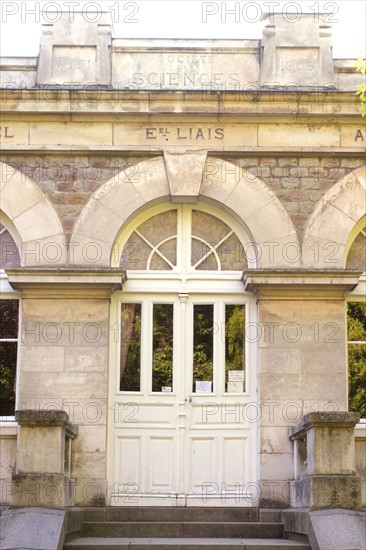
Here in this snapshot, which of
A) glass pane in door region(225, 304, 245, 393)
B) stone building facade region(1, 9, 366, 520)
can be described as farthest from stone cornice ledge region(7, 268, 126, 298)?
glass pane in door region(225, 304, 245, 393)

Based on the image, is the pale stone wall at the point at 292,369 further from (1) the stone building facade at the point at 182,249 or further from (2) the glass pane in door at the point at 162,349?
(2) the glass pane in door at the point at 162,349

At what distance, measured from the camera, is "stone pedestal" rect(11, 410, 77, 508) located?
11328 mm

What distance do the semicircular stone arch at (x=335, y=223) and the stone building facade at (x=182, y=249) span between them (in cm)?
3

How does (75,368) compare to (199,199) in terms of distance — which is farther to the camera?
(199,199)

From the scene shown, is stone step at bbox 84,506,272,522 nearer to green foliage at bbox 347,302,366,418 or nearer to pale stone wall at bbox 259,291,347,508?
pale stone wall at bbox 259,291,347,508

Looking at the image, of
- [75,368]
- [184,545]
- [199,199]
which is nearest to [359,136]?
[199,199]

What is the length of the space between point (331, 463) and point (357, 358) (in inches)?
97.7

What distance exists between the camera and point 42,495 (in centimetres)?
1132

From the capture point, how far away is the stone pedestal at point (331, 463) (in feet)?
36.7

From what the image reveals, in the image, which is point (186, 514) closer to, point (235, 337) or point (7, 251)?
point (235, 337)

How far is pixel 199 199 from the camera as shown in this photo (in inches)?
543

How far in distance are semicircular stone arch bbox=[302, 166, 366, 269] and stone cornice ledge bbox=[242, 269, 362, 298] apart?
7.9 inches

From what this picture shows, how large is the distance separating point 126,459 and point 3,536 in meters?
2.77

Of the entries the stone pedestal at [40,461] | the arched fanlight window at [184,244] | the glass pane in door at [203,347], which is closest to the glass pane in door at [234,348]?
the glass pane in door at [203,347]
